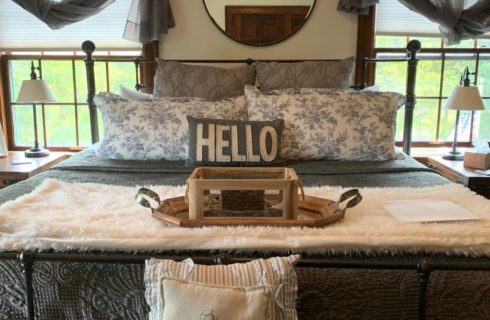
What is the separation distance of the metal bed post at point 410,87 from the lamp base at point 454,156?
0.22 meters

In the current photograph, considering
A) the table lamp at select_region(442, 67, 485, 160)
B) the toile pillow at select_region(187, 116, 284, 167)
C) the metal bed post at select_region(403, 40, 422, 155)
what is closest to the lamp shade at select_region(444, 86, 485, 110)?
the table lamp at select_region(442, 67, 485, 160)

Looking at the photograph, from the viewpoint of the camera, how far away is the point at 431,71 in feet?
10.2

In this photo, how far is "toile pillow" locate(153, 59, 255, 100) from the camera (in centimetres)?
272

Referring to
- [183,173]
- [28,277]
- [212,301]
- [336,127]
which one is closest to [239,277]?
[212,301]

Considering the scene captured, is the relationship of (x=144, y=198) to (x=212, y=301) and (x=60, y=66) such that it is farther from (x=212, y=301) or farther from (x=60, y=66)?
(x=60, y=66)

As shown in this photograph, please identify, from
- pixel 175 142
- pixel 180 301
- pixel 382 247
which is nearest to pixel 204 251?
pixel 180 301

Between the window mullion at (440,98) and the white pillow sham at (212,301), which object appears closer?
the white pillow sham at (212,301)

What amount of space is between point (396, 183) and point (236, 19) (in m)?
1.56

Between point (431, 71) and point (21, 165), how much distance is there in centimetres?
253

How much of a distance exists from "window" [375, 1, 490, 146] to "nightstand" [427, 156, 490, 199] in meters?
0.44

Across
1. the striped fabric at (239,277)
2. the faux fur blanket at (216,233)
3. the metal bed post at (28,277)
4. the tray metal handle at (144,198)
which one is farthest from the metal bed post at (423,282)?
the metal bed post at (28,277)

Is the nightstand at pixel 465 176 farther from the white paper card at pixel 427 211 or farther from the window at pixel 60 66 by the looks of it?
the window at pixel 60 66

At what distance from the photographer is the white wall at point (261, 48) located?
119 inches

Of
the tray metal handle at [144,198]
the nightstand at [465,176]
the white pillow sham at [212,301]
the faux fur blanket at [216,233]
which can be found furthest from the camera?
the nightstand at [465,176]
